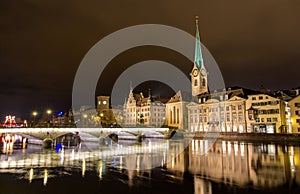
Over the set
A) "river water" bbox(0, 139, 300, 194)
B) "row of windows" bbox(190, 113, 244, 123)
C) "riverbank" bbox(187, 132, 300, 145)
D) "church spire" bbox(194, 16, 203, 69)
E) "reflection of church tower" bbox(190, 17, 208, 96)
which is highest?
"church spire" bbox(194, 16, 203, 69)

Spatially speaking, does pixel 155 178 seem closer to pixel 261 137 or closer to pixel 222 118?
pixel 261 137

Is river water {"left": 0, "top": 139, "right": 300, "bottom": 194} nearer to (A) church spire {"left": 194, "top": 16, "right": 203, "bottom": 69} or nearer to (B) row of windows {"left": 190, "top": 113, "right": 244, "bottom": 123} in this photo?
(B) row of windows {"left": 190, "top": 113, "right": 244, "bottom": 123}

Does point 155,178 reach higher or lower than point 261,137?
lower

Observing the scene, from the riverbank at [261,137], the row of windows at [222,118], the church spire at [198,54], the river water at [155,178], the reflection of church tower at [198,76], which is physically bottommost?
the river water at [155,178]

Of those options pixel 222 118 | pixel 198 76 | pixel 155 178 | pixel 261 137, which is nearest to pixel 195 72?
pixel 198 76

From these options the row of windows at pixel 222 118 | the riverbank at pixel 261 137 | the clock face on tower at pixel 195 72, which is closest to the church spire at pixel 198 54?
the clock face on tower at pixel 195 72

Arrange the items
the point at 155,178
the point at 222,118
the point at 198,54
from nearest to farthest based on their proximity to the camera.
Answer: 1. the point at 155,178
2. the point at 222,118
3. the point at 198,54

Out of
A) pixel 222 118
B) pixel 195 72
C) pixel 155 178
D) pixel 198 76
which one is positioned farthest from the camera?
pixel 195 72

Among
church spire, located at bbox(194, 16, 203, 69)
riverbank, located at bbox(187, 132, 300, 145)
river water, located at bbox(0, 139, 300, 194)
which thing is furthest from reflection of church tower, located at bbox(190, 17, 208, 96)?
river water, located at bbox(0, 139, 300, 194)

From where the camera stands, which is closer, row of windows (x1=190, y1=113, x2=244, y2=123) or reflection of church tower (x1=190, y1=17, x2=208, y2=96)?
row of windows (x1=190, y1=113, x2=244, y2=123)

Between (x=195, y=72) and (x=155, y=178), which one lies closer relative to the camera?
(x=155, y=178)

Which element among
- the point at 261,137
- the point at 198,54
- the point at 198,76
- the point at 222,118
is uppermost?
the point at 198,54

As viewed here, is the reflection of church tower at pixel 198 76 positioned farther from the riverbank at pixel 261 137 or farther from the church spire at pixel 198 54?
the riverbank at pixel 261 137

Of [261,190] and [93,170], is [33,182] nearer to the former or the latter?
[93,170]
